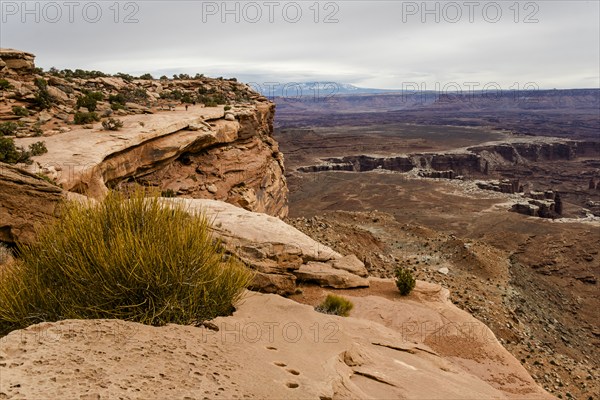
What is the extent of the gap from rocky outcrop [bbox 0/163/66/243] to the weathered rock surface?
367 centimetres

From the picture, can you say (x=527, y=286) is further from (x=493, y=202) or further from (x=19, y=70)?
(x=493, y=202)

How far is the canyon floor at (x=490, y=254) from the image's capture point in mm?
14633

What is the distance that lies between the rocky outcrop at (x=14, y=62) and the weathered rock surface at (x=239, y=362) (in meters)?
18.7

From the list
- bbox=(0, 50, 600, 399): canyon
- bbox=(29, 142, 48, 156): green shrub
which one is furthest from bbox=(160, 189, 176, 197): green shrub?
bbox=(29, 142, 48, 156): green shrub

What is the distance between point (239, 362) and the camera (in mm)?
3990

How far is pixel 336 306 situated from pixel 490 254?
20.5 m

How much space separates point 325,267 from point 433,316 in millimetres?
2884

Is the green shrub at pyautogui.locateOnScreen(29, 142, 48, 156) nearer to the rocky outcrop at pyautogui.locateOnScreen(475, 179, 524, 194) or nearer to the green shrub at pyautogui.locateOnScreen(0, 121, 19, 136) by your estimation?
the green shrub at pyautogui.locateOnScreen(0, 121, 19, 136)

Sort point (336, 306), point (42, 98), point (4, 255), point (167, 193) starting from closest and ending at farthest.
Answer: point (4, 255), point (336, 306), point (167, 193), point (42, 98)

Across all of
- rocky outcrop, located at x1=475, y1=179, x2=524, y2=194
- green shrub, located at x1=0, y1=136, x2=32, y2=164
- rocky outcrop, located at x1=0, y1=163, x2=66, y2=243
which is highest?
green shrub, located at x1=0, y1=136, x2=32, y2=164

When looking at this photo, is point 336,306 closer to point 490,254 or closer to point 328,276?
point 328,276

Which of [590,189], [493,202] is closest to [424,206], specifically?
[493,202]

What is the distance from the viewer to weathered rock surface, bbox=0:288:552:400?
3234 mm

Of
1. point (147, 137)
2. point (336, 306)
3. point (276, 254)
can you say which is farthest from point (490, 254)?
point (147, 137)
